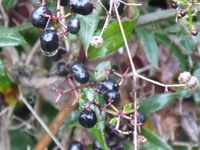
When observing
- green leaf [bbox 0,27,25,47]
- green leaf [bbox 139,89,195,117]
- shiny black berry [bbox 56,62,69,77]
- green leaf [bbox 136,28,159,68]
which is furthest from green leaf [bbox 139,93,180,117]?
green leaf [bbox 0,27,25,47]

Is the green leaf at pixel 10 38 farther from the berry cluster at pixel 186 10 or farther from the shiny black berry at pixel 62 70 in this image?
the berry cluster at pixel 186 10

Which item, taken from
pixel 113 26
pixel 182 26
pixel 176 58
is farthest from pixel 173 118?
pixel 113 26

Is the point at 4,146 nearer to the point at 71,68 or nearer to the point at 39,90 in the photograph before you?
the point at 39,90

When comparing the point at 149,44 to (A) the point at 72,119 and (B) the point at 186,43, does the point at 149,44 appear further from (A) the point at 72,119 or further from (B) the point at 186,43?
(A) the point at 72,119

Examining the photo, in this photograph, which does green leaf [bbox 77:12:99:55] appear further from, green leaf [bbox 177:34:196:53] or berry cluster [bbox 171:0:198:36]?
green leaf [bbox 177:34:196:53]

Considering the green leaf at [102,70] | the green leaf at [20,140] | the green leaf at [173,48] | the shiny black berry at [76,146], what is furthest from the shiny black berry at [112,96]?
the green leaf at [20,140]

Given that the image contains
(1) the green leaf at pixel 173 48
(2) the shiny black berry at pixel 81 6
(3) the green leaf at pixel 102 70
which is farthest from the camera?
(1) the green leaf at pixel 173 48
